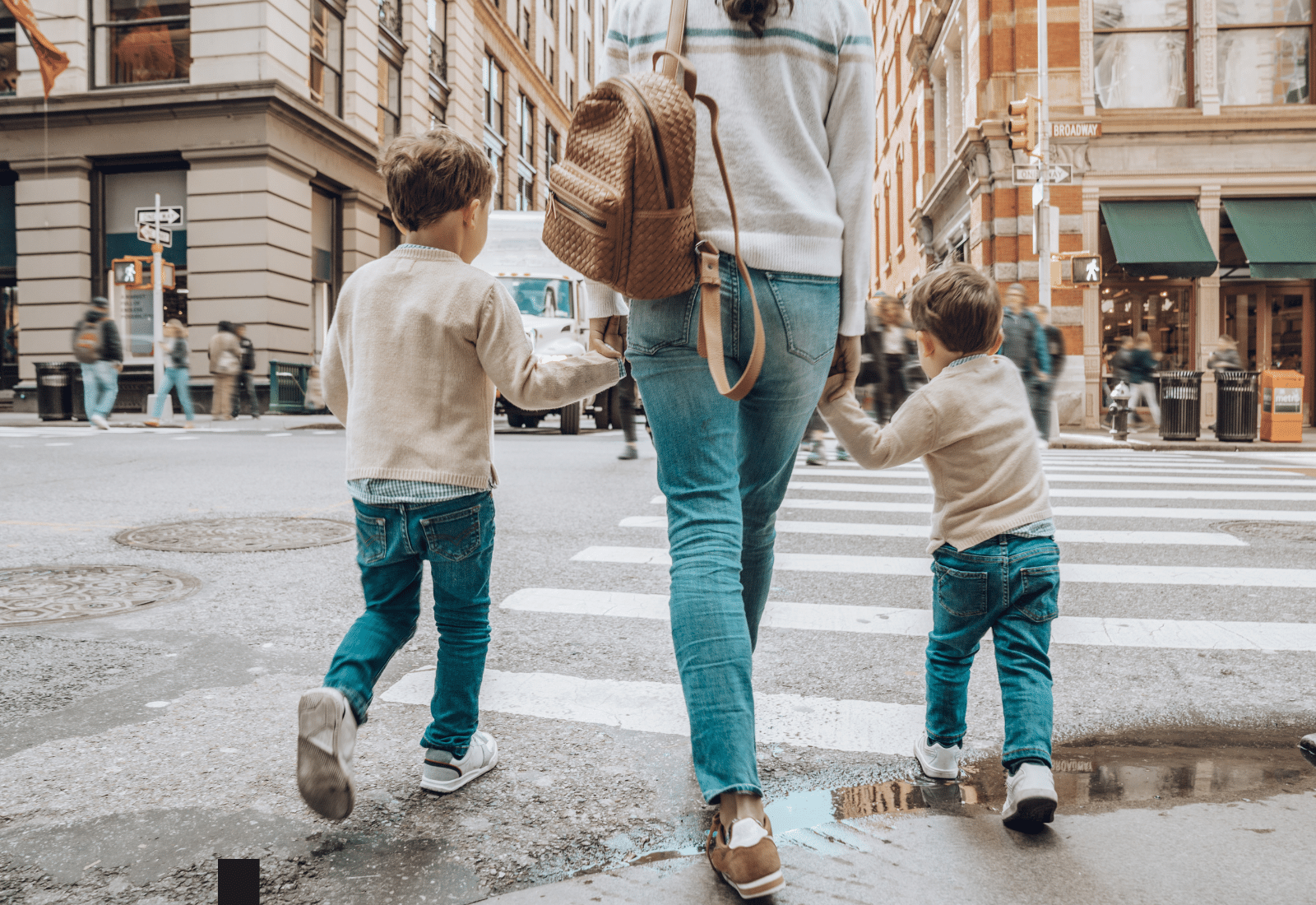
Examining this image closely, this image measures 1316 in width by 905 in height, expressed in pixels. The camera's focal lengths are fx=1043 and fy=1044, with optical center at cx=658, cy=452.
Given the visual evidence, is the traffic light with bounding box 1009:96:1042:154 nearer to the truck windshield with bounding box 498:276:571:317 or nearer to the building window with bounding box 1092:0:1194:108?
the building window with bounding box 1092:0:1194:108

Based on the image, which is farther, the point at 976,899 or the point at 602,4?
the point at 602,4

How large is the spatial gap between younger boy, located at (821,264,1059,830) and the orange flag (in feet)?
75.9

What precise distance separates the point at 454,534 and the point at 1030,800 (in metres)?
1.43

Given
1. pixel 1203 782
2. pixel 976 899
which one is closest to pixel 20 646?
pixel 976 899

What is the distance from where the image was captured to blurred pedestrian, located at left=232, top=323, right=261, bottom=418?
66.3 feet

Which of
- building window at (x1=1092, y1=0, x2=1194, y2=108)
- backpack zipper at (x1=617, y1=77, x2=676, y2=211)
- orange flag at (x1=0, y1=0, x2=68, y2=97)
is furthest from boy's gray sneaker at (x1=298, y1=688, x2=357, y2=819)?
orange flag at (x1=0, y1=0, x2=68, y2=97)

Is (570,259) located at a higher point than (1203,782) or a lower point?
higher

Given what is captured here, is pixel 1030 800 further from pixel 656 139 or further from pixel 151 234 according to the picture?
pixel 151 234

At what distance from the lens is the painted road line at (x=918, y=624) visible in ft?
13.6

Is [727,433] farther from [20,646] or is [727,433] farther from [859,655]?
[20,646]

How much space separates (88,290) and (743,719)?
2374cm

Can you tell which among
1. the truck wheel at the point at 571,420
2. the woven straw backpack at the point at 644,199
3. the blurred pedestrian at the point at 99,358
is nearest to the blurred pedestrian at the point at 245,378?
the blurred pedestrian at the point at 99,358

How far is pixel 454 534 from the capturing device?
7.97 ft

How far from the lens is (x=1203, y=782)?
2.68m
